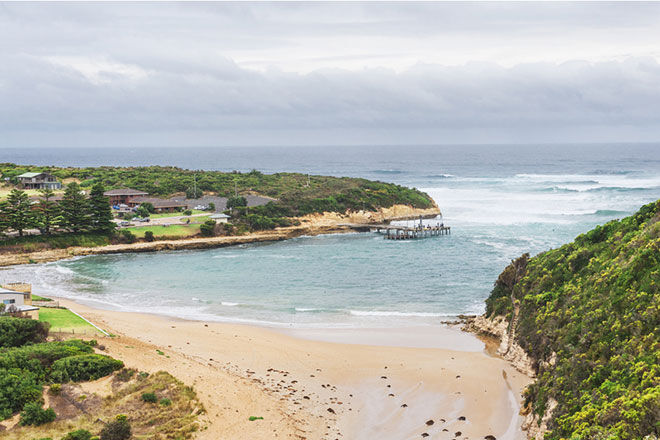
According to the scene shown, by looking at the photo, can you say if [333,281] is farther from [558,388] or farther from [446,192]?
[446,192]

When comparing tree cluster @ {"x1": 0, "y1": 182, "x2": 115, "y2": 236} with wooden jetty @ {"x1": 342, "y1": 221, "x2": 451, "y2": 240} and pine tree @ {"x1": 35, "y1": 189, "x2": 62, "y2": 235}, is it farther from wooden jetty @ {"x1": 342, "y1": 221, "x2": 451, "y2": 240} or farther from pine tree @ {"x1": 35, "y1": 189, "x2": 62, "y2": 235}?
wooden jetty @ {"x1": 342, "y1": 221, "x2": 451, "y2": 240}

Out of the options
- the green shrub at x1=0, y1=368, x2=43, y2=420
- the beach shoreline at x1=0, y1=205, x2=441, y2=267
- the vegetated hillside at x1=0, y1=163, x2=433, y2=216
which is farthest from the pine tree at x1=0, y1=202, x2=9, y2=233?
the green shrub at x1=0, y1=368, x2=43, y2=420

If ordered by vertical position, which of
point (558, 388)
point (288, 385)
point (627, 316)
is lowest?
point (288, 385)

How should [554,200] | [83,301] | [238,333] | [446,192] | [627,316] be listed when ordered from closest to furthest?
[627,316], [238,333], [83,301], [554,200], [446,192]

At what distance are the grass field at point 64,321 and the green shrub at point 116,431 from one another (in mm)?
12929

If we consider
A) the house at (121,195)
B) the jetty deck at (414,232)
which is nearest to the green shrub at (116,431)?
the jetty deck at (414,232)

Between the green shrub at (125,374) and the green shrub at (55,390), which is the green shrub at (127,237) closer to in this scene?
the green shrub at (125,374)

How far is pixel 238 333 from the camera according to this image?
3612cm

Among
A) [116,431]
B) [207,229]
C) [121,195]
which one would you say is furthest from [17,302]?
[121,195]

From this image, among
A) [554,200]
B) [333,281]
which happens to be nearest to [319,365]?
[333,281]

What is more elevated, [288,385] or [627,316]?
[627,316]

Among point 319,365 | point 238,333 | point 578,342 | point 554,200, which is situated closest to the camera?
point 578,342

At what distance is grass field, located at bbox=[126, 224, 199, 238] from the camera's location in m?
71.1

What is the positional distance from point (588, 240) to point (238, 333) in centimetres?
2101
